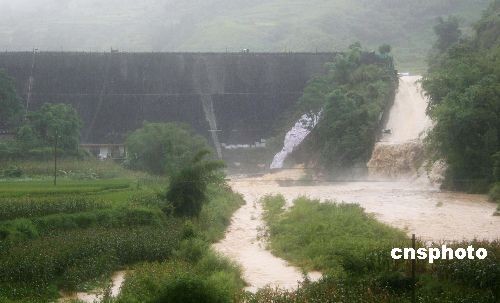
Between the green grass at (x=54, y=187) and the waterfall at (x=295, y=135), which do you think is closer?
the green grass at (x=54, y=187)

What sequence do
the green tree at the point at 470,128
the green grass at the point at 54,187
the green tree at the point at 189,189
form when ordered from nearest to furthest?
the green grass at the point at 54,187, the green tree at the point at 189,189, the green tree at the point at 470,128

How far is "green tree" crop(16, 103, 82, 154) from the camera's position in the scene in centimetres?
3881

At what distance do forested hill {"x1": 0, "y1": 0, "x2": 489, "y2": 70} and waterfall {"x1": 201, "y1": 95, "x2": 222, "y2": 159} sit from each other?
2375 centimetres

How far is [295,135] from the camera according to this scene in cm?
4725

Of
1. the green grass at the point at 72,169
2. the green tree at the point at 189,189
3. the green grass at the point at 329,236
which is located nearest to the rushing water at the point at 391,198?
the green grass at the point at 329,236

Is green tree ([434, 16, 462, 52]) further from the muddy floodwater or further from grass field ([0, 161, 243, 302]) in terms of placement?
grass field ([0, 161, 243, 302])

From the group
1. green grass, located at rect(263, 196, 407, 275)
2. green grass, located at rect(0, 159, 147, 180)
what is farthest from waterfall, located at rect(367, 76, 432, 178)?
green grass, located at rect(0, 159, 147, 180)

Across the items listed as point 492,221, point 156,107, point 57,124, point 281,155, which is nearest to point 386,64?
point 281,155

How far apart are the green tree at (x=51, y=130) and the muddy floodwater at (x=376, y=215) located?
30.3 ft

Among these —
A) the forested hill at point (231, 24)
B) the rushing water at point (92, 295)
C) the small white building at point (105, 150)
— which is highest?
the forested hill at point (231, 24)

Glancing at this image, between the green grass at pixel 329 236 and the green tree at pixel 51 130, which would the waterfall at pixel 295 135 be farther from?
the green grass at pixel 329 236

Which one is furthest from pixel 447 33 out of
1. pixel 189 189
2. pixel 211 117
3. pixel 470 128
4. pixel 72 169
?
pixel 189 189

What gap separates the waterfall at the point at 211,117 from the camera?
158ft

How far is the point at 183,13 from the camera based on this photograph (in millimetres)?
100188
